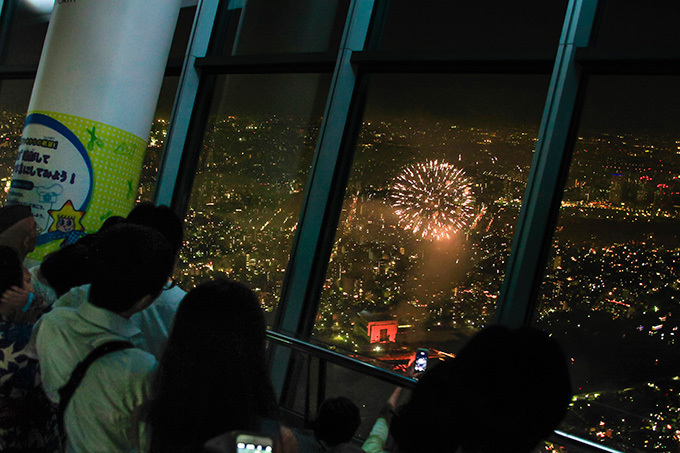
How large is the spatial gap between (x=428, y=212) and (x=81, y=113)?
7.82ft

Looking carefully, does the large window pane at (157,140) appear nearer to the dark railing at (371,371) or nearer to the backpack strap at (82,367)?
the dark railing at (371,371)

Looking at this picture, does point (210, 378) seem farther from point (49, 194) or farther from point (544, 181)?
point (49, 194)

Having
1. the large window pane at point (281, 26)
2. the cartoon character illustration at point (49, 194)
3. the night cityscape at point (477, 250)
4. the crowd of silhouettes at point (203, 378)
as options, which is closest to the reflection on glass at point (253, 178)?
the night cityscape at point (477, 250)

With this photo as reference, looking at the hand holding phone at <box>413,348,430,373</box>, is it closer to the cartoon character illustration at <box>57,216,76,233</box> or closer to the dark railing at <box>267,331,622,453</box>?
the dark railing at <box>267,331,622,453</box>

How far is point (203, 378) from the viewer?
1.22m

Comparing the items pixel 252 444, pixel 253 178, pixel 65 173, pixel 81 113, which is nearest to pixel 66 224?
pixel 65 173

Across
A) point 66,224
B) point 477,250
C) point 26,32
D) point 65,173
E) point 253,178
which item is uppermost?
point 26,32

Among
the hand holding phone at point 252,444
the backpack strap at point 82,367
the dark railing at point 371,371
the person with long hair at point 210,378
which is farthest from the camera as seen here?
the dark railing at point 371,371

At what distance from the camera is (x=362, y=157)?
3953mm

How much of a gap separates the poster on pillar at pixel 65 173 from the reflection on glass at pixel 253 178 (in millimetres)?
972

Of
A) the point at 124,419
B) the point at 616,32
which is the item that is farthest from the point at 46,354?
the point at 616,32

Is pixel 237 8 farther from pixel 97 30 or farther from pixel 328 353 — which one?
pixel 328 353

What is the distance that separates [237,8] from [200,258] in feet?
7.16

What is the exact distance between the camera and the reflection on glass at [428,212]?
3.39 meters
